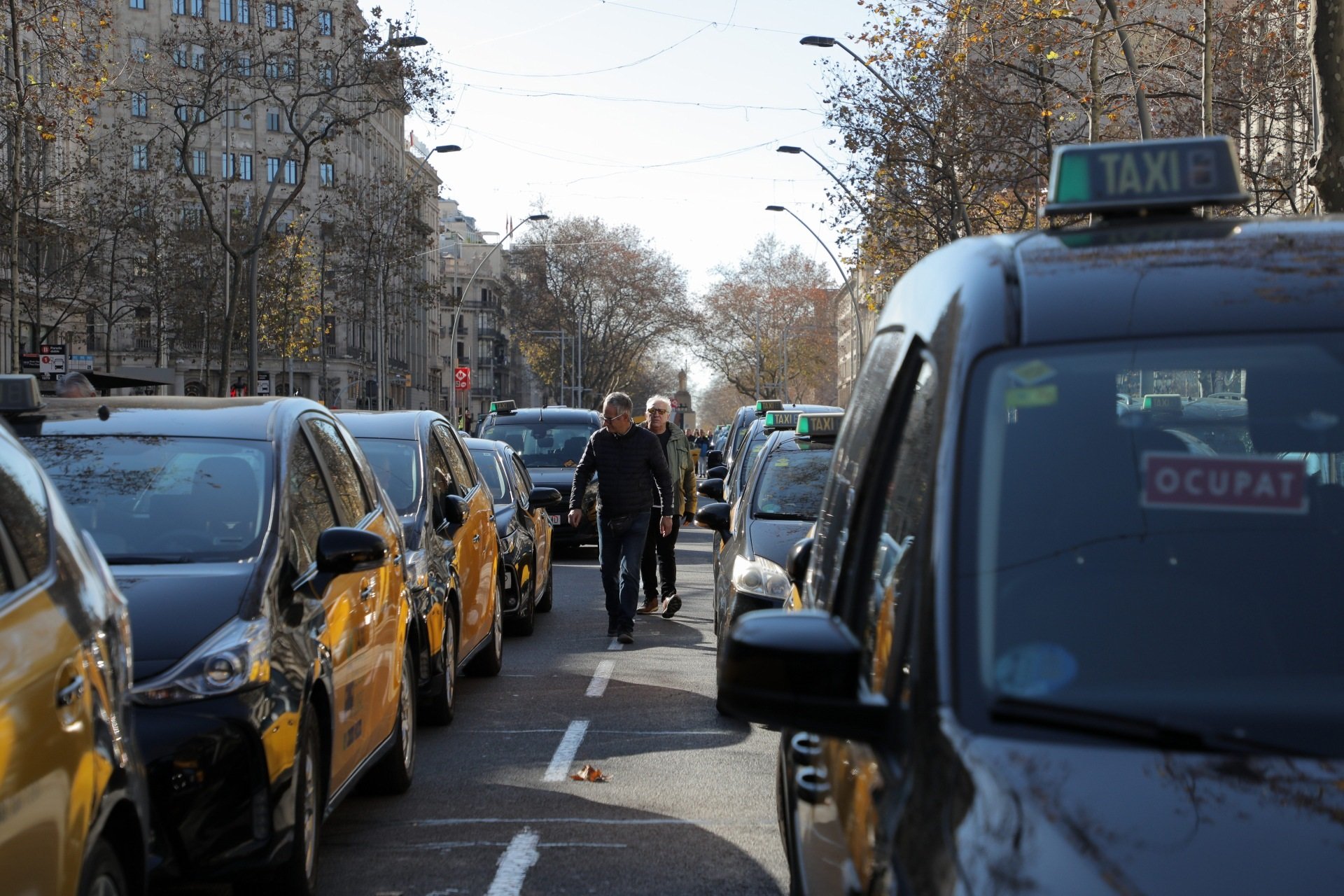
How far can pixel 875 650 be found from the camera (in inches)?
116

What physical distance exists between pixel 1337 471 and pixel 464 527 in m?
7.78

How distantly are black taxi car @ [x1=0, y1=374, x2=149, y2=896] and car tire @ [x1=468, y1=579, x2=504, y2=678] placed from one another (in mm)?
6940

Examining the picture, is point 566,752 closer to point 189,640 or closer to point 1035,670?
point 189,640

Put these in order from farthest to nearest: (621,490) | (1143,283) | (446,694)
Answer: (621,490)
(446,694)
(1143,283)

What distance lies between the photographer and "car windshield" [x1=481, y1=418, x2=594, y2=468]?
23.0m

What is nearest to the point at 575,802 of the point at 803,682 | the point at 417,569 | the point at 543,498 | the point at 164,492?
the point at 417,569

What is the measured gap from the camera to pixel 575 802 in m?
7.11

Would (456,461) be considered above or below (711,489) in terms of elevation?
above

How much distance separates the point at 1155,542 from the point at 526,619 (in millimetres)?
11011

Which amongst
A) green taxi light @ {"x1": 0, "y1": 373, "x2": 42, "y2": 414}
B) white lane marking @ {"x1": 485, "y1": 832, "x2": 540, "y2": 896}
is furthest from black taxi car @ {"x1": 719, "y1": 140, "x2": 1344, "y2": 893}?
green taxi light @ {"x1": 0, "y1": 373, "x2": 42, "y2": 414}

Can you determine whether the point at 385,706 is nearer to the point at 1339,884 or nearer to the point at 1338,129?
the point at 1339,884

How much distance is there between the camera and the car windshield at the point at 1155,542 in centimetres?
249

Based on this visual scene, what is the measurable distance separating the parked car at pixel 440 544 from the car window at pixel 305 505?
49.6 inches

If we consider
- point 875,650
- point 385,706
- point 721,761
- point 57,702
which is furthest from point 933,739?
point 721,761
